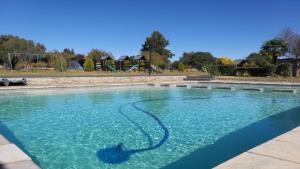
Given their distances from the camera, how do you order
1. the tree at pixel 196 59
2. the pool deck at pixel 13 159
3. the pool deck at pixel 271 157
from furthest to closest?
the tree at pixel 196 59 < the pool deck at pixel 13 159 < the pool deck at pixel 271 157

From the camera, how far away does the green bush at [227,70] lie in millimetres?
33938

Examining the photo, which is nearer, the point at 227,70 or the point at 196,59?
the point at 227,70

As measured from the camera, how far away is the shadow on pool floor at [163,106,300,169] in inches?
201

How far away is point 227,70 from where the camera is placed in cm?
3431

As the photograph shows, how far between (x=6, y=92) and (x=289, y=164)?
15.6 metres

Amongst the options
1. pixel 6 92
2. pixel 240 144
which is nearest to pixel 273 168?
pixel 240 144

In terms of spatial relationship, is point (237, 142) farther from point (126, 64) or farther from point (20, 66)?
point (126, 64)

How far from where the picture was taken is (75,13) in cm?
3164

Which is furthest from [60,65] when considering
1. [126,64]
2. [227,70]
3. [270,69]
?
[270,69]

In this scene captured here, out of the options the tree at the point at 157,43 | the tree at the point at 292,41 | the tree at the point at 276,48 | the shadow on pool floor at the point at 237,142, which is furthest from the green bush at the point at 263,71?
the tree at the point at 157,43

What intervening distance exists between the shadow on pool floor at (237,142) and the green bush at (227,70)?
81.2ft

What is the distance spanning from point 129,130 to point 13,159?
3983 millimetres

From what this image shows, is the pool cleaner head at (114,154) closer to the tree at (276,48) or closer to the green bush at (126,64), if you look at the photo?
the tree at (276,48)

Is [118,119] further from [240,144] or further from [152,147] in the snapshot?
[240,144]
